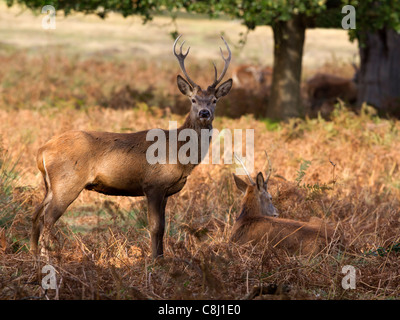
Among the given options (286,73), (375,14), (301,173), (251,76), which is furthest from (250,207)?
(251,76)

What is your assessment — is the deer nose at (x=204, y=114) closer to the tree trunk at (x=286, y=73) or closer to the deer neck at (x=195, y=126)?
the deer neck at (x=195, y=126)

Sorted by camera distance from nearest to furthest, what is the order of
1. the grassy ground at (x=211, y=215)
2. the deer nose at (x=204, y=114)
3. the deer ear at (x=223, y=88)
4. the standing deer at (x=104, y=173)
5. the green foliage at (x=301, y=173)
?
the grassy ground at (x=211, y=215), the standing deer at (x=104, y=173), the deer nose at (x=204, y=114), the deer ear at (x=223, y=88), the green foliage at (x=301, y=173)

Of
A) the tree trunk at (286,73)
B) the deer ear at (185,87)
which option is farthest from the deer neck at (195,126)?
the tree trunk at (286,73)

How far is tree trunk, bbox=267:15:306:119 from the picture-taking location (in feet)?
48.3

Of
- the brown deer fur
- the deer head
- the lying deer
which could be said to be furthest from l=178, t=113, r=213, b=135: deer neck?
the brown deer fur

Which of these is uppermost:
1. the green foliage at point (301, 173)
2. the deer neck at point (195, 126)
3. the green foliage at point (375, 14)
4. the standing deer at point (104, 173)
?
Answer: the green foliage at point (375, 14)

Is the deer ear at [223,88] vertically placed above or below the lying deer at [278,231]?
above

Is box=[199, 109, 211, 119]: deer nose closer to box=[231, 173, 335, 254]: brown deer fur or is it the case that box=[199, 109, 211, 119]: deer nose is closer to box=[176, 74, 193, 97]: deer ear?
box=[176, 74, 193, 97]: deer ear

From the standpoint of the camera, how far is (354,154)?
11.0 m

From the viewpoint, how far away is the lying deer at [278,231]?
21.0ft

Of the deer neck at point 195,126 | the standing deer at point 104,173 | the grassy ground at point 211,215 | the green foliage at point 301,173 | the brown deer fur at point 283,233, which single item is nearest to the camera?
the grassy ground at point 211,215

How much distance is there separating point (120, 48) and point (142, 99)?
24976 mm

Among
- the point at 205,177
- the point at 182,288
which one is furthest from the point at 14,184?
the point at 182,288

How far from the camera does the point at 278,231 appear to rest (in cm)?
654
